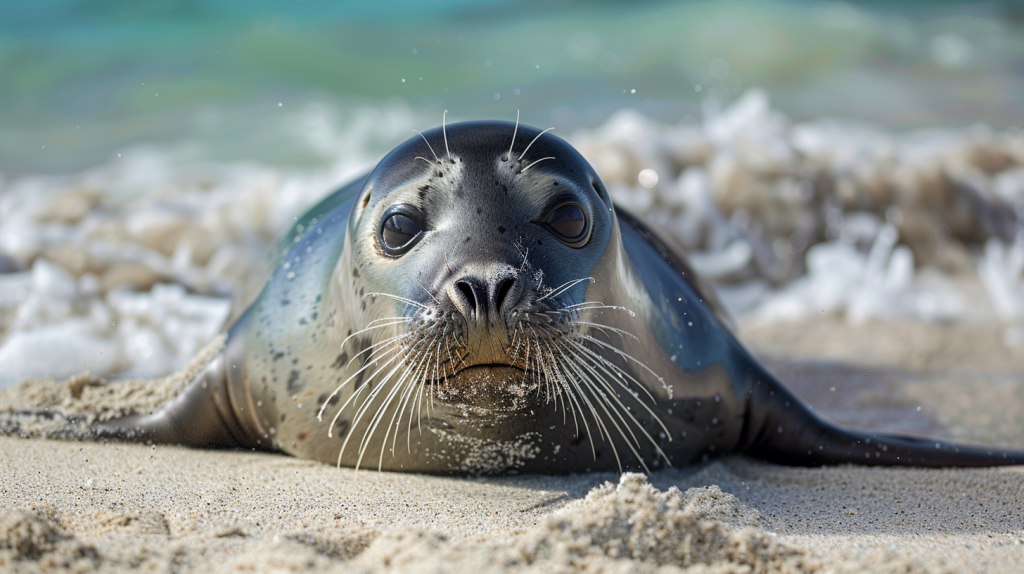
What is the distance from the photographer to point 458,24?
1537 centimetres

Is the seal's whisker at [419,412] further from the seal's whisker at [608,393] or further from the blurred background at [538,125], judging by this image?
the blurred background at [538,125]

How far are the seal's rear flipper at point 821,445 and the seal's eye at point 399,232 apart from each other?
1.32 metres

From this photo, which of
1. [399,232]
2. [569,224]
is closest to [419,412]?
[399,232]

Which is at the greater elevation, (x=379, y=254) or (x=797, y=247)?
(x=797, y=247)

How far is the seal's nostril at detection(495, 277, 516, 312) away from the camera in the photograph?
6.65 feet

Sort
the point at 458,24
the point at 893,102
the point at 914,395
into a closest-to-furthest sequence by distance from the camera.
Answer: the point at 914,395
the point at 893,102
the point at 458,24

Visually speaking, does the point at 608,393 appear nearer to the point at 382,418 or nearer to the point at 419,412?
the point at 419,412

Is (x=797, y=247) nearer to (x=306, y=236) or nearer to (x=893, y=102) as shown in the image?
(x=306, y=236)

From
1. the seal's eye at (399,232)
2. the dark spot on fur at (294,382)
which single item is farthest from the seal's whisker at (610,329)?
the dark spot on fur at (294,382)

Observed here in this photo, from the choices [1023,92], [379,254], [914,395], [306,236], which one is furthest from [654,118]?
[379,254]

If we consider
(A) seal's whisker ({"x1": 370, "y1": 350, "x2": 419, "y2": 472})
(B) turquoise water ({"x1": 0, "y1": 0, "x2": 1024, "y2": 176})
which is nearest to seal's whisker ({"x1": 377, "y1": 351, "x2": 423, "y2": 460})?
(A) seal's whisker ({"x1": 370, "y1": 350, "x2": 419, "y2": 472})

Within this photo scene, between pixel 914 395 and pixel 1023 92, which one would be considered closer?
pixel 914 395

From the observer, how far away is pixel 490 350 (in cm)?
204

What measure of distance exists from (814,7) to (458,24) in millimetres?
6189
